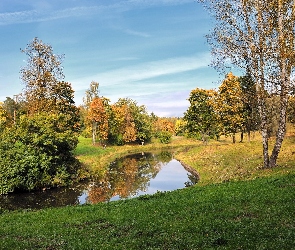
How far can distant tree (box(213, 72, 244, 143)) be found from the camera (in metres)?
67.2

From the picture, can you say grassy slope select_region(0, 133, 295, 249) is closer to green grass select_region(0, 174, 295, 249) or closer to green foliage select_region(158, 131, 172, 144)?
green grass select_region(0, 174, 295, 249)

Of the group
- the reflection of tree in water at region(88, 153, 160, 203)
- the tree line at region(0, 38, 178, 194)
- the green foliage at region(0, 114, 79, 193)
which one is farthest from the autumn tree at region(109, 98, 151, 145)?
the green foliage at region(0, 114, 79, 193)

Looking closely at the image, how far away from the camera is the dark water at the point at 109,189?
Result: 31922 mm

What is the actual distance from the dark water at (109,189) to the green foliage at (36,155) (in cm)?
160

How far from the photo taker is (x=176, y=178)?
147ft

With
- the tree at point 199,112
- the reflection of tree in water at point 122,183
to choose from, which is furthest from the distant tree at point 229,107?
the reflection of tree in water at point 122,183

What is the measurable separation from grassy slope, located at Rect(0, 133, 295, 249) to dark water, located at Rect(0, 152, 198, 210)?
10.5 m

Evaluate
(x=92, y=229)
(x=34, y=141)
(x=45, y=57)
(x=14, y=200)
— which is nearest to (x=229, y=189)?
(x=92, y=229)

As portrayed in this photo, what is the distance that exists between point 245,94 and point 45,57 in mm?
33395

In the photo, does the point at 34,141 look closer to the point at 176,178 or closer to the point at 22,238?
the point at 176,178

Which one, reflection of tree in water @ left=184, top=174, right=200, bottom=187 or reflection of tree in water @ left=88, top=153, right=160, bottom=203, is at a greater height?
reflection of tree in water @ left=184, top=174, right=200, bottom=187

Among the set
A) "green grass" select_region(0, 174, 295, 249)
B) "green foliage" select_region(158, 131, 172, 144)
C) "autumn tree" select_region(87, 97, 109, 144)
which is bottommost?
"green grass" select_region(0, 174, 295, 249)

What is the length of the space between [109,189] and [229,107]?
39.8 meters

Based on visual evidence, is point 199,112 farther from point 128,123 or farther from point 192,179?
point 192,179
